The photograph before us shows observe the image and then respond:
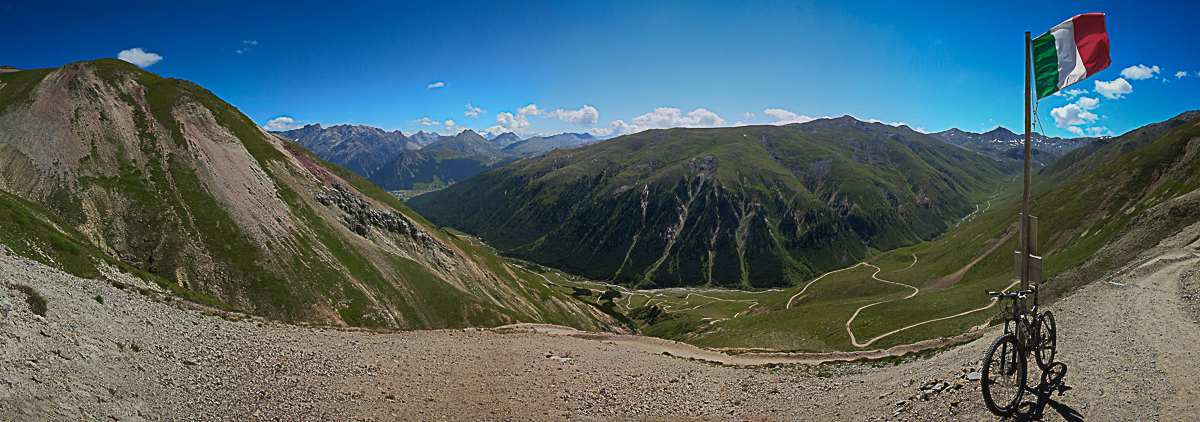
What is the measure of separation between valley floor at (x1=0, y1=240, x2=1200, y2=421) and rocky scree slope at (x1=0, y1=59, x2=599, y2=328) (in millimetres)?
20914

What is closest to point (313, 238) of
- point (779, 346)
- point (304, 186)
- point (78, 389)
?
point (304, 186)

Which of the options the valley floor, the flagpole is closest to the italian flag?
the flagpole

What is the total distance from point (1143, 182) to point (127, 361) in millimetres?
164542

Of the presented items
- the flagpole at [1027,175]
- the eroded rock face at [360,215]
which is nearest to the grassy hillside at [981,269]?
the flagpole at [1027,175]

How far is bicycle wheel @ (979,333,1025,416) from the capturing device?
492 inches

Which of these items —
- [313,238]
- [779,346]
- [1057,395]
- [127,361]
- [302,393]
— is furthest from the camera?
[779,346]

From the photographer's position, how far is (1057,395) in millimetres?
13398

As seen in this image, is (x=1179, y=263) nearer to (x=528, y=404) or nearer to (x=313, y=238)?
(x=528, y=404)

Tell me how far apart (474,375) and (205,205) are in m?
58.0

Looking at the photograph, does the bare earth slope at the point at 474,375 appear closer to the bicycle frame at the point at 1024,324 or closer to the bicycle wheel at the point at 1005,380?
the bicycle wheel at the point at 1005,380

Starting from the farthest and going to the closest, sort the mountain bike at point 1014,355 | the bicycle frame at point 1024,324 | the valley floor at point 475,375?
the valley floor at point 475,375 < the bicycle frame at point 1024,324 < the mountain bike at point 1014,355

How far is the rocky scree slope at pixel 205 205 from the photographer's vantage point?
51.6 meters

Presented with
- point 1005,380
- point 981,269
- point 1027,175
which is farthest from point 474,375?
point 981,269

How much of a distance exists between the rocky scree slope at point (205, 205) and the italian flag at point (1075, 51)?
190 ft
